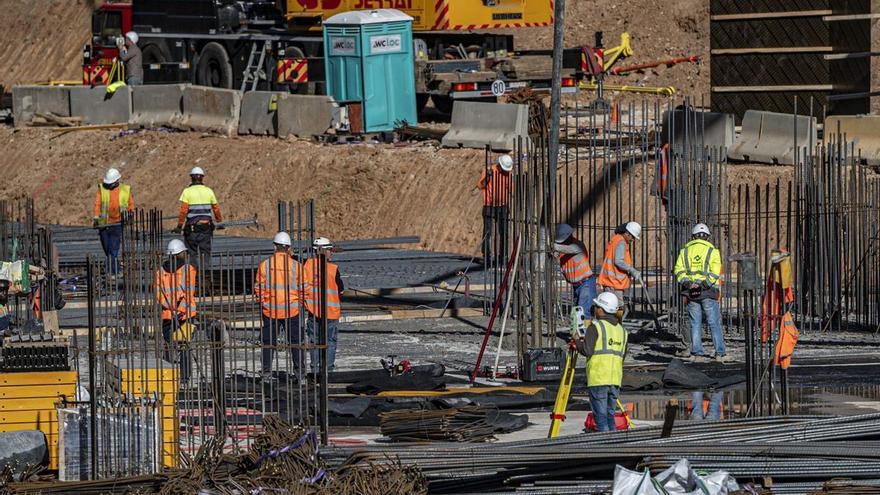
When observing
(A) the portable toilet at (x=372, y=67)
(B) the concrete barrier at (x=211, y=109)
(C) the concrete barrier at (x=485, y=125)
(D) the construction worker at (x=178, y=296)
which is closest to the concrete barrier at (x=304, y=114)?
(A) the portable toilet at (x=372, y=67)

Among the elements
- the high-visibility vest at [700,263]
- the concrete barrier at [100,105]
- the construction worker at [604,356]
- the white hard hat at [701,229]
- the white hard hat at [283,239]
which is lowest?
the construction worker at [604,356]

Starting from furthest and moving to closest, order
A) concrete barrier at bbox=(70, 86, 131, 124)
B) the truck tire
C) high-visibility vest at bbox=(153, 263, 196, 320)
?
concrete barrier at bbox=(70, 86, 131, 124) < the truck tire < high-visibility vest at bbox=(153, 263, 196, 320)

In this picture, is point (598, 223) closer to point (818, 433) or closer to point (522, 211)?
point (522, 211)

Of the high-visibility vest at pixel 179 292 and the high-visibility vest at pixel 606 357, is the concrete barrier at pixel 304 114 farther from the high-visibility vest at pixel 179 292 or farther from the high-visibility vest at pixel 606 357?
the high-visibility vest at pixel 606 357

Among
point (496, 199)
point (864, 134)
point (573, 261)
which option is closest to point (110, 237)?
point (496, 199)

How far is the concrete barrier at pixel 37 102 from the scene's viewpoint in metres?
40.5

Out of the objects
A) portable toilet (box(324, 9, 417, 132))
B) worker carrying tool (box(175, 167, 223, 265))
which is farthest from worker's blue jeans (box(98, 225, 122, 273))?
portable toilet (box(324, 9, 417, 132))

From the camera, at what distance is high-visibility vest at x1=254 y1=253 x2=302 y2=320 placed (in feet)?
53.0

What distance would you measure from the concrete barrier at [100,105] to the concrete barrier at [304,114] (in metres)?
5.41

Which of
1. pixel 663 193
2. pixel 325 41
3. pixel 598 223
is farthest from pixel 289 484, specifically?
pixel 325 41

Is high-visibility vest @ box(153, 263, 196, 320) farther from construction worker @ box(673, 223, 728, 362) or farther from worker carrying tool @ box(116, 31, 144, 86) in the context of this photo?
worker carrying tool @ box(116, 31, 144, 86)

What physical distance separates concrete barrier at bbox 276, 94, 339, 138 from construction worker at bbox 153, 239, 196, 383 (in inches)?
678

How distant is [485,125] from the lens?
104 ft

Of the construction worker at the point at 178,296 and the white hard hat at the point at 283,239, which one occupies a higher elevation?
the white hard hat at the point at 283,239
